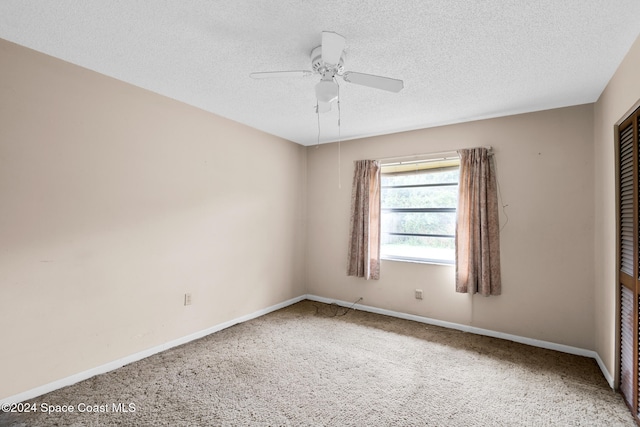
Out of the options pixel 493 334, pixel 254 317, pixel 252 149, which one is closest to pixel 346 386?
pixel 254 317

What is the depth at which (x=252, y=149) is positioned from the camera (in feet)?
13.0

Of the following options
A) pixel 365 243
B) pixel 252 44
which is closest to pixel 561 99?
pixel 365 243

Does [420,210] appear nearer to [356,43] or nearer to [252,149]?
[252,149]

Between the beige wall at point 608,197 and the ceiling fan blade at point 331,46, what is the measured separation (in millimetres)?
1857

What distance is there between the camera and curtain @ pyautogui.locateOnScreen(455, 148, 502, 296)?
3342 millimetres

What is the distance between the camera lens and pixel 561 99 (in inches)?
114

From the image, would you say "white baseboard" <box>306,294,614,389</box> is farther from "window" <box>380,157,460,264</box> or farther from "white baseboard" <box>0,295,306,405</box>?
"white baseboard" <box>0,295,306,405</box>

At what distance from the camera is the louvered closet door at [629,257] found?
2.02 m

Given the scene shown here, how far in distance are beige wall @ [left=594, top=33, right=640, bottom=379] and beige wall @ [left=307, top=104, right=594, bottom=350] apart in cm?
12

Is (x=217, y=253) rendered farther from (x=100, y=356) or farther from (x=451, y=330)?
(x=451, y=330)

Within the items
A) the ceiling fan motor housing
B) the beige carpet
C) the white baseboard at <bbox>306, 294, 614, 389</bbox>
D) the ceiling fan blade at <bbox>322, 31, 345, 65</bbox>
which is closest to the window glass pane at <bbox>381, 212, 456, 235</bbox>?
the white baseboard at <bbox>306, 294, 614, 389</bbox>

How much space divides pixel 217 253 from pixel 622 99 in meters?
3.78

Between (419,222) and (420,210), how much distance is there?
16cm

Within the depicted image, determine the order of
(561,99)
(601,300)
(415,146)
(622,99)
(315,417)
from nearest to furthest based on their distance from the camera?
(315,417) → (622,99) → (601,300) → (561,99) → (415,146)
